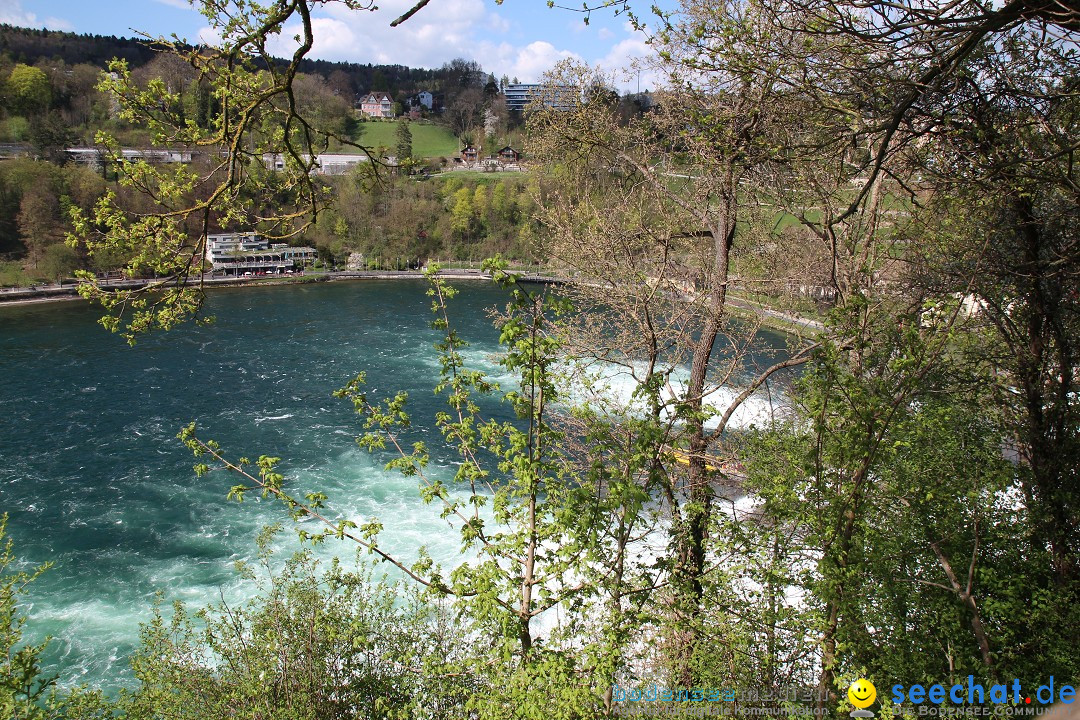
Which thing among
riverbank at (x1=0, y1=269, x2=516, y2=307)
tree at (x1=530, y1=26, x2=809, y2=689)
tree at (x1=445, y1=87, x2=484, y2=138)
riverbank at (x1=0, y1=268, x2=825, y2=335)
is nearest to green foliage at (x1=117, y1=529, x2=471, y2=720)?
tree at (x1=530, y1=26, x2=809, y2=689)

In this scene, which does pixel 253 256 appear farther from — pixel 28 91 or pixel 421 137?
pixel 421 137

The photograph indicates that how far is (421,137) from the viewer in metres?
91.1

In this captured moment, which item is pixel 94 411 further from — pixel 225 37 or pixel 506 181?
pixel 506 181

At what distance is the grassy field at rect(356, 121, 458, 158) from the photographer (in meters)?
85.2

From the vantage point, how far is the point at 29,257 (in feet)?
164

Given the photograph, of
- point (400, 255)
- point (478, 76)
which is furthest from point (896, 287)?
point (478, 76)

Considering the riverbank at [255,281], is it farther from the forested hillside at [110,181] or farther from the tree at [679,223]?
the tree at [679,223]

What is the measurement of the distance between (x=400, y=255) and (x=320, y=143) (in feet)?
193

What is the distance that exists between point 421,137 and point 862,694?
309 ft

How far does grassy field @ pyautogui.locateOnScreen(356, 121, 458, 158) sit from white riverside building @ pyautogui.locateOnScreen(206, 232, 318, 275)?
1234 inches

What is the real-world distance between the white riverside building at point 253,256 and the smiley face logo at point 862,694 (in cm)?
5275

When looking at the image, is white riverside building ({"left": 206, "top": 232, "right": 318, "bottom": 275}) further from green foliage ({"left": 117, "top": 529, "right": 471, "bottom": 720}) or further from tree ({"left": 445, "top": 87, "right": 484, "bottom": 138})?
green foliage ({"left": 117, "top": 529, "right": 471, "bottom": 720})

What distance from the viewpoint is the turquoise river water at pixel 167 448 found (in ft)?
48.3

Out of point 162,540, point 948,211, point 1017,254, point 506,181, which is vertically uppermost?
point 506,181
